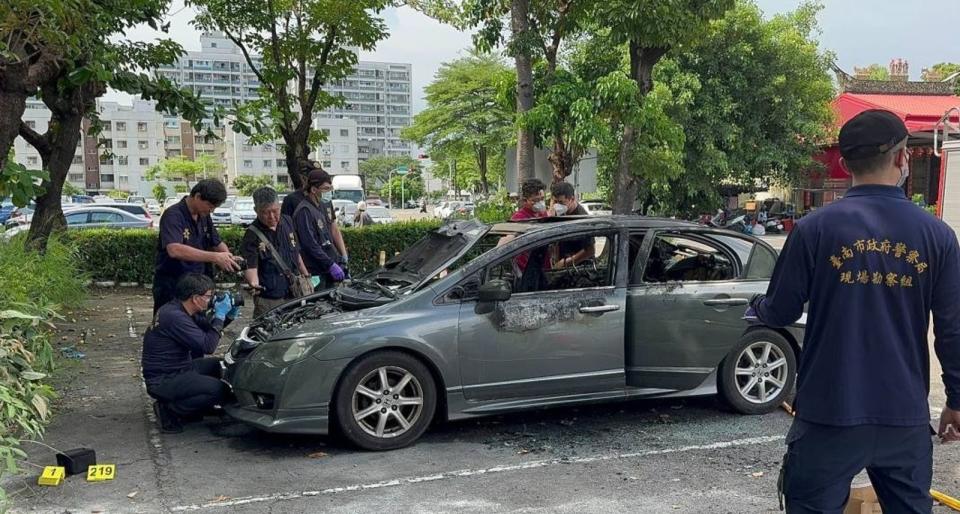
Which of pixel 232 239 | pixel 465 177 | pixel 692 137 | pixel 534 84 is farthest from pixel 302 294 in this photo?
pixel 465 177

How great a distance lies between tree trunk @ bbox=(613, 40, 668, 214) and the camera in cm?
1151

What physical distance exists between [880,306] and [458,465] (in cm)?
297

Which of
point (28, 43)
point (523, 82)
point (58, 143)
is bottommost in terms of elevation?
point (58, 143)

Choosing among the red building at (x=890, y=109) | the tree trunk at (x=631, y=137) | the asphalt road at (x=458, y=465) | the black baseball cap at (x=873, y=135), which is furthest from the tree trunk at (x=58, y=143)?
the red building at (x=890, y=109)

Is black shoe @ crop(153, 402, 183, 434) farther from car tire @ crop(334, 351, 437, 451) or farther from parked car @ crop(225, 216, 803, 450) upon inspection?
car tire @ crop(334, 351, 437, 451)

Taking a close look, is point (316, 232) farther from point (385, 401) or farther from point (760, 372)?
point (760, 372)

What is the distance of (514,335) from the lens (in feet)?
17.5

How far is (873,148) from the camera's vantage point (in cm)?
262

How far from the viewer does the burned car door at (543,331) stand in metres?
5.26

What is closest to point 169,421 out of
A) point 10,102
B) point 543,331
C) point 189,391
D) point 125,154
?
point 189,391

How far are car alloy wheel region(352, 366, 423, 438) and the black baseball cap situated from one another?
3.17m

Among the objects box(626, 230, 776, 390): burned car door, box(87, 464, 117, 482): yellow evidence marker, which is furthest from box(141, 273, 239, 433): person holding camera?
box(626, 230, 776, 390): burned car door

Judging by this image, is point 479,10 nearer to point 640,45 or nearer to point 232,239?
point 640,45

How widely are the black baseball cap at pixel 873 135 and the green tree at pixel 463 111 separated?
30285mm
